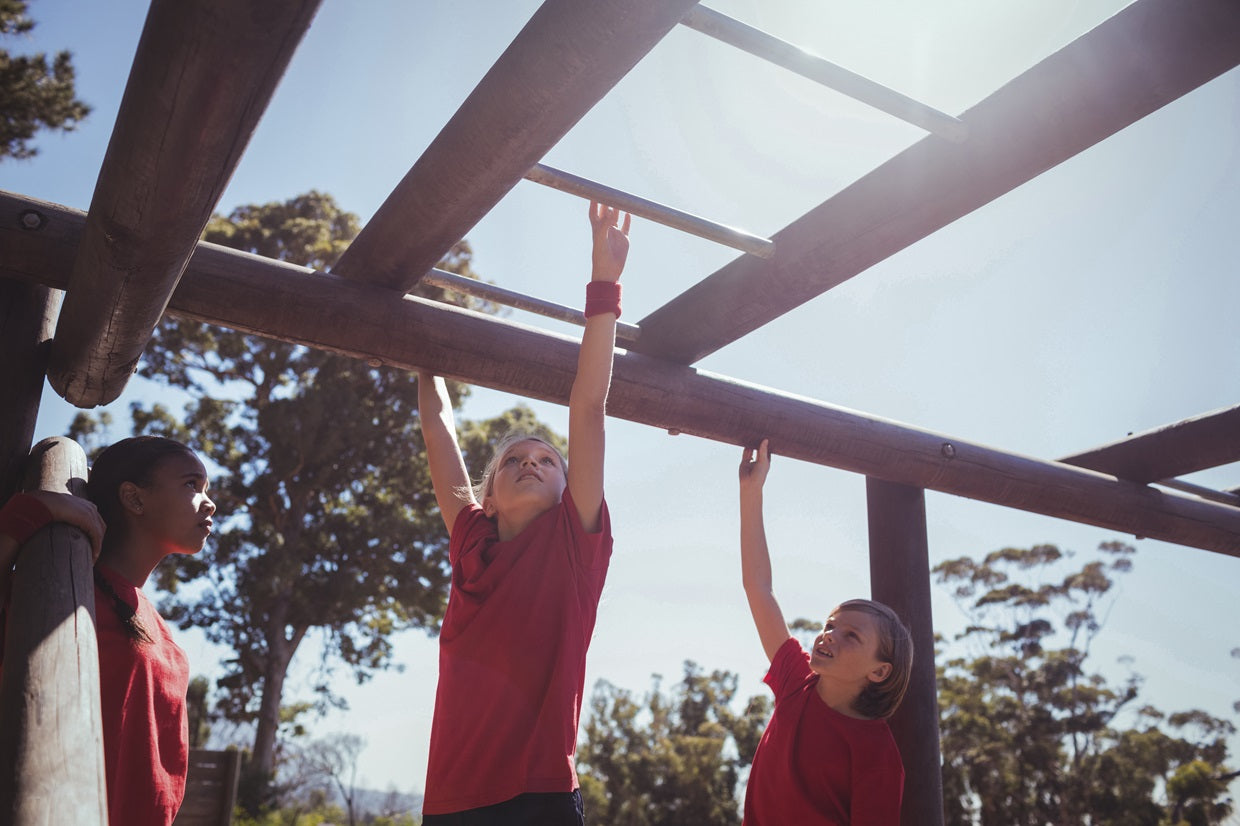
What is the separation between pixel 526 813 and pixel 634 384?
130cm

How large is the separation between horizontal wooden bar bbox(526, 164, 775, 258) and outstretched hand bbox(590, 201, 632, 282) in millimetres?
92

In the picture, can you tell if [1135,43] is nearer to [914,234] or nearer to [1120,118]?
[1120,118]

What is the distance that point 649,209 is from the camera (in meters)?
2.18

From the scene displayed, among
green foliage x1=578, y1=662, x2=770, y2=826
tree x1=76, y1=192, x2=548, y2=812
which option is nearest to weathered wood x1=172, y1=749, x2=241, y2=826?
tree x1=76, y1=192, x2=548, y2=812

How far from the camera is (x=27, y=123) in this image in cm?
964

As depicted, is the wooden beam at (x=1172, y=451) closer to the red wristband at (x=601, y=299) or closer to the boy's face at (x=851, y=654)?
the boy's face at (x=851, y=654)

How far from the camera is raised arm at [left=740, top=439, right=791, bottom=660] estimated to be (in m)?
2.92

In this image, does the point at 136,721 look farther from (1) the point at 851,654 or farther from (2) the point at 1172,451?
(2) the point at 1172,451

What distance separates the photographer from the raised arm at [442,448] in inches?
104

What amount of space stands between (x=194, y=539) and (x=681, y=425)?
1.42 meters

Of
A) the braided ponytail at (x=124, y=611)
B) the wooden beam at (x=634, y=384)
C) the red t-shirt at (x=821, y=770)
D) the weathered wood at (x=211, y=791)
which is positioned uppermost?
the wooden beam at (x=634, y=384)

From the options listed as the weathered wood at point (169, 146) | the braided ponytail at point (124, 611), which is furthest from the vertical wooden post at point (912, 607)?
the weathered wood at point (169, 146)

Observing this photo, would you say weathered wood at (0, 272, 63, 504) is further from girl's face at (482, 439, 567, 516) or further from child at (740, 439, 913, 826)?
child at (740, 439, 913, 826)

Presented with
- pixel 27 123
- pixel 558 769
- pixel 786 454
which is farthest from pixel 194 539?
pixel 27 123
